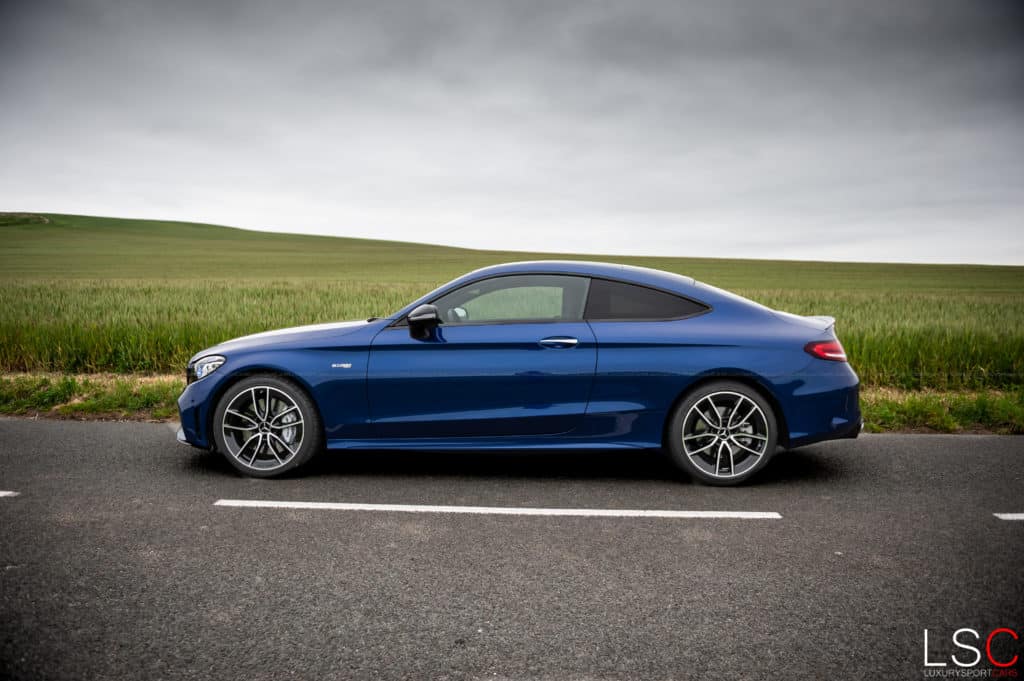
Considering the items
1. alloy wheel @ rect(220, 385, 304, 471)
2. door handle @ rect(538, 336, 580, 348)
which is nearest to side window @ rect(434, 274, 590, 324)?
door handle @ rect(538, 336, 580, 348)

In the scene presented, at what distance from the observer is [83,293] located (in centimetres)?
1855

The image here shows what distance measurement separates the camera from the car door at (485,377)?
493 centimetres

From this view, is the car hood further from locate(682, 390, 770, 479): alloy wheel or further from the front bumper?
locate(682, 390, 770, 479): alloy wheel

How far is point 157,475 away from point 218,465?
46 cm

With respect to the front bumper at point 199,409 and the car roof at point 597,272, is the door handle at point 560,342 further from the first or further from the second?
the front bumper at point 199,409

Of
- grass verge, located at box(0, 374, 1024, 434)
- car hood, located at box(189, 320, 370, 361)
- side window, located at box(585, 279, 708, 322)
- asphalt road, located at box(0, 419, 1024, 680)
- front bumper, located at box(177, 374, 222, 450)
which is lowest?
asphalt road, located at box(0, 419, 1024, 680)

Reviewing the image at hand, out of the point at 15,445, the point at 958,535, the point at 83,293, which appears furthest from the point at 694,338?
the point at 83,293

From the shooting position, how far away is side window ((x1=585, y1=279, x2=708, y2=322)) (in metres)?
5.10

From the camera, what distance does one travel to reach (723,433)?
496cm

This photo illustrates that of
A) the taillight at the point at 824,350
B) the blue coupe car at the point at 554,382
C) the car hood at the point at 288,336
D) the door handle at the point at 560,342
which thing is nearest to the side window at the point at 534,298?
the blue coupe car at the point at 554,382

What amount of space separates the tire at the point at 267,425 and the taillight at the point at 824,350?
3512 mm

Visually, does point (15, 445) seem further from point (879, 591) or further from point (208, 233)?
point (208, 233)

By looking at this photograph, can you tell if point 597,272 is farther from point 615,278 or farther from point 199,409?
point 199,409

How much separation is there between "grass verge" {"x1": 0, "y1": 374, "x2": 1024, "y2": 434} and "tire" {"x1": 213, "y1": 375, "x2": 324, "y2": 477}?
2623 millimetres
